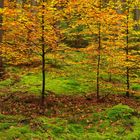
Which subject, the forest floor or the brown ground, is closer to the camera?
the forest floor

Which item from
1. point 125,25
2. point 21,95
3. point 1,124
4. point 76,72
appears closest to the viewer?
point 1,124

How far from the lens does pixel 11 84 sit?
65.8 feet

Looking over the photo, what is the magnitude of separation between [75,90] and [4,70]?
519 cm

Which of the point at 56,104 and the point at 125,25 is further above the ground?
the point at 125,25

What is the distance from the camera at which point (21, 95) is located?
17.5m

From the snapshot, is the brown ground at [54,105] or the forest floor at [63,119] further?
the brown ground at [54,105]

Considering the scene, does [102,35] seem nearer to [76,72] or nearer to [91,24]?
[91,24]

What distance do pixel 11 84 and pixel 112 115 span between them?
7722mm

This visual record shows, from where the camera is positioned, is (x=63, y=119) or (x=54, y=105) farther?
(x=54, y=105)

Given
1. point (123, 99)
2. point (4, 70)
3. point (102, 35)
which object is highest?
point (102, 35)

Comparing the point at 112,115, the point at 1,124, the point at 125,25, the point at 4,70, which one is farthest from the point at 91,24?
the point at 1,124

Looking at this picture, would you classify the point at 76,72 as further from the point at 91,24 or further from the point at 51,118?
the point at 51,118

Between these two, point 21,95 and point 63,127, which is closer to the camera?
point 63,127

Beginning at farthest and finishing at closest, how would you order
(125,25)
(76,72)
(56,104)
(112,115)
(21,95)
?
(76,72), (125,25), (21,95), (56,104), (112,115)
